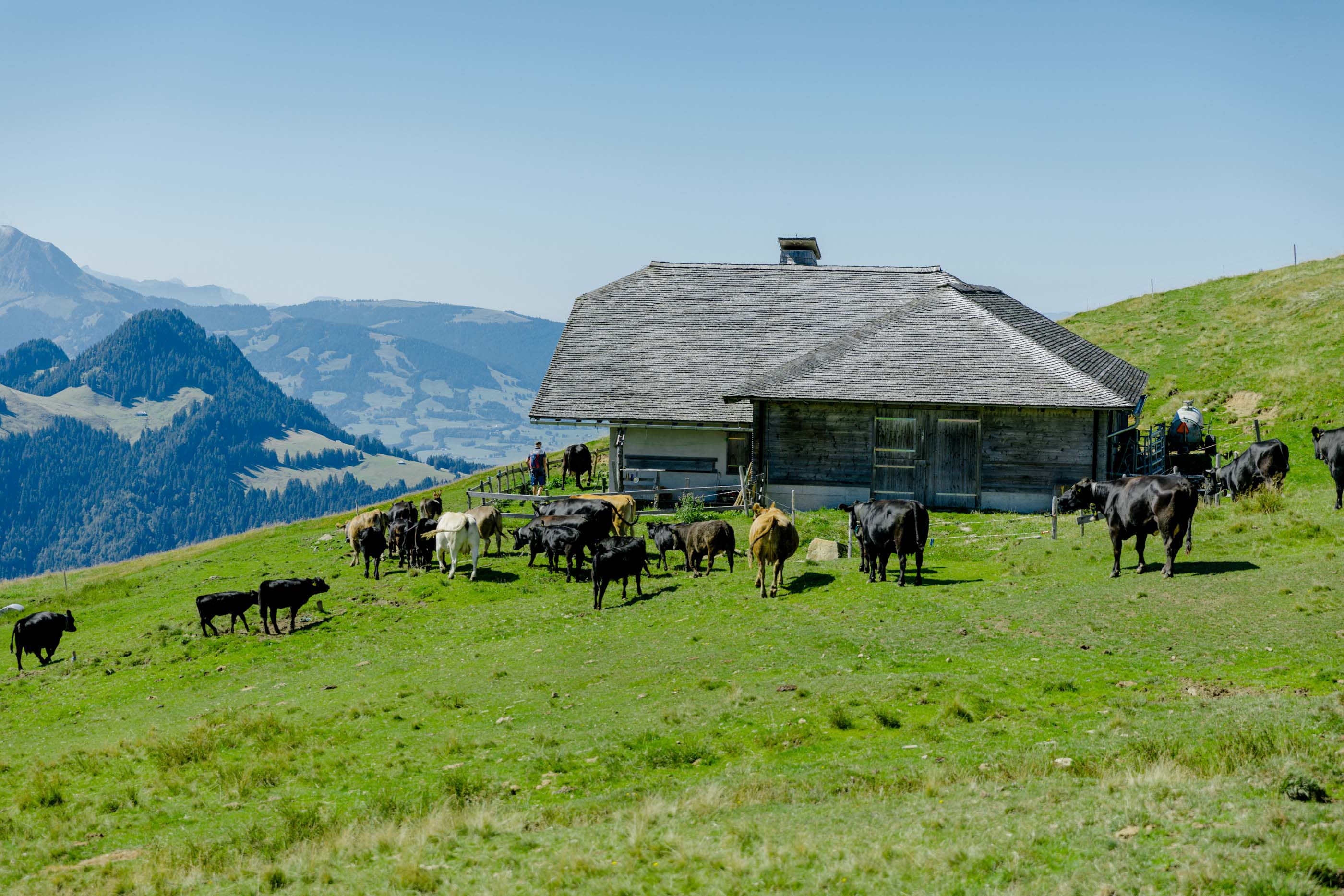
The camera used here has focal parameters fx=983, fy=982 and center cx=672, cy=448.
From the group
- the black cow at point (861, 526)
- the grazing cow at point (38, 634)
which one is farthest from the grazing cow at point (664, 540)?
the grazing cow at point (38, 634)

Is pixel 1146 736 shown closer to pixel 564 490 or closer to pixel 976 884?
pixel 976 884

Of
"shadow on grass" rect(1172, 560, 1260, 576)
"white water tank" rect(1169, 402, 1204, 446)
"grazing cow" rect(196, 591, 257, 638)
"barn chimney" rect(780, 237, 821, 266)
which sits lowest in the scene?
"grazing cow" rect(196, 591, 257, 638)

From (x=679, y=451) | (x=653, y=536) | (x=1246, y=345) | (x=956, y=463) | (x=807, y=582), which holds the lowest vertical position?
(x=807, y=582)

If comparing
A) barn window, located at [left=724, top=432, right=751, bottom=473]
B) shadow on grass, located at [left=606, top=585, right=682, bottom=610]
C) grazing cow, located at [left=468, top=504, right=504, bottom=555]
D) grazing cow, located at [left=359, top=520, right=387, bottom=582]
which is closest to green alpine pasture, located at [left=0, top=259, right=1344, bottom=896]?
shadow on grass, located at [left=606, top=585, right=682, bottom=610]

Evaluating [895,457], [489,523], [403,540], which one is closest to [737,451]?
[895,457]

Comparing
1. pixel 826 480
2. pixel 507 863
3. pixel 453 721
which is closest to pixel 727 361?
→ pixel 826 480

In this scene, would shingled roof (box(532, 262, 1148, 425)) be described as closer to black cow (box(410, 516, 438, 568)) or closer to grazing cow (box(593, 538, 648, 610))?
black cow (box(410, 516, 438, 568))

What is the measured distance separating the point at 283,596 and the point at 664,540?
34.3 ft

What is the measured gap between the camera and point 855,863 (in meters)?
8.83

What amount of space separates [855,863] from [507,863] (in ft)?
11.4

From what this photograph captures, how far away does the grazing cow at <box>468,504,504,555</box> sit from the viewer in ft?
100

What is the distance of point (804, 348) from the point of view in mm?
43000

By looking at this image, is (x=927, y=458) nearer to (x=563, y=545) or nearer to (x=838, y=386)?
(x=838, y=386)

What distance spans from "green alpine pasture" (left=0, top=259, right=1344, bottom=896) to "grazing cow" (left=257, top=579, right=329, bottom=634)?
1.84 ft
